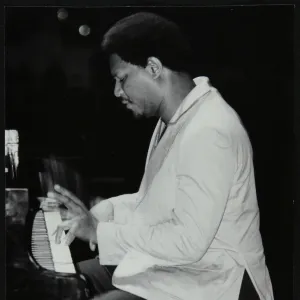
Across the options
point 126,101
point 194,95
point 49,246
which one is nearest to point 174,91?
point 194,95

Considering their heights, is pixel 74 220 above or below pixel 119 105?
below

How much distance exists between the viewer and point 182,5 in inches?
75.9

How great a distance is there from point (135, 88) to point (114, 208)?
47 cm

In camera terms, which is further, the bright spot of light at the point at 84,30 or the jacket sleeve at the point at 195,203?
the bright spot of light at the point at 84,30

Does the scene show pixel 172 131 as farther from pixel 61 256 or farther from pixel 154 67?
pixel 61 256

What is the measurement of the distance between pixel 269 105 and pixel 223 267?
2.07 ft

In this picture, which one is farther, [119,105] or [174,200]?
[119,105]

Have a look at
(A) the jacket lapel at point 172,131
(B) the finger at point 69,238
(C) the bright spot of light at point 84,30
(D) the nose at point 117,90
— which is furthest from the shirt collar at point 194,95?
(B) the finger at point 69,238

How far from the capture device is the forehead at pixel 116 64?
192 centimetres

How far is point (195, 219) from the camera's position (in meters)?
1.81

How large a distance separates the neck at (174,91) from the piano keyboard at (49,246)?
577mm

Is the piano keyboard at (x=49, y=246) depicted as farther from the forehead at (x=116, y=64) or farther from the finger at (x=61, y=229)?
the forehead at (x=116, y=64)

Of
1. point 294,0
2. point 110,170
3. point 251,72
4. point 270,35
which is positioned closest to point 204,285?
point 110,170

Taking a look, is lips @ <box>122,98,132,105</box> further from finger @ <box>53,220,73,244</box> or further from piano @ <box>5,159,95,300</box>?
finger @ <box>53,220,73,244</box>
